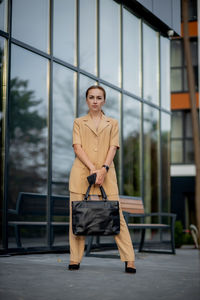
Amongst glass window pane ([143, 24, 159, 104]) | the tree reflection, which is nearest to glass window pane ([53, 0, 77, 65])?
the tree reflection

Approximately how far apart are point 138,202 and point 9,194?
283cm

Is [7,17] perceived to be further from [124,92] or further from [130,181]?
[130,181]

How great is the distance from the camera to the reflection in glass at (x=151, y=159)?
13.3 metres

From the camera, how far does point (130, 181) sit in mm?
12289

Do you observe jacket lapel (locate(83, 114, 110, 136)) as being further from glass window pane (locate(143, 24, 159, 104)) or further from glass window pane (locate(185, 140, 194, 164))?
glass window pane (locate(185, 140, 194, 164))

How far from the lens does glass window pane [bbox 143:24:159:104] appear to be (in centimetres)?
1333

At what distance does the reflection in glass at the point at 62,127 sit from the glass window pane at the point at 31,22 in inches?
24.2

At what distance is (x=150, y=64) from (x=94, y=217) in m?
8.91

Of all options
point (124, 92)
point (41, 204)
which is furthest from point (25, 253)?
point (124, 92)

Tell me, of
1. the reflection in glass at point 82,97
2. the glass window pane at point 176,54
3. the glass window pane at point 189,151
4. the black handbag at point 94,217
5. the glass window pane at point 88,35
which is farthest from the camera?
the glass window pane at point 176,54

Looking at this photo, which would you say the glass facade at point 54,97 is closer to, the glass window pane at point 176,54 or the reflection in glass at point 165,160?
the reflection in glass at point 165,160

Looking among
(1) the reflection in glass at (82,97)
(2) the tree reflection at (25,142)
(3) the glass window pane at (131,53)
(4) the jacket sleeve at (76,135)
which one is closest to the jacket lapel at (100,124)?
(4) the jacket sleeve at (76,135)

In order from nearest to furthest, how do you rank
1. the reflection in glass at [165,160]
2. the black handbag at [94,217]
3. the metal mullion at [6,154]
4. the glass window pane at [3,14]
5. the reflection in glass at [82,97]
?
1. the black handbag at [94,217]
2. the metal mullion at [6,154]
3. the glass window pane at [3,14]
4. the reflection in glass at [82,97]
5. the reflection in glass at [165,160]

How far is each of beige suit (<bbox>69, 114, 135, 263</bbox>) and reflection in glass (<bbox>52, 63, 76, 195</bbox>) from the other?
3543 millimetres
